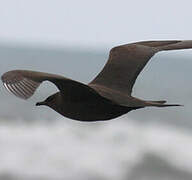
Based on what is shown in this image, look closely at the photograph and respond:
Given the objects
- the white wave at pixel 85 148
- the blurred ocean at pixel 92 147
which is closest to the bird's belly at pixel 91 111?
the blurred ocean at pixel 92 147

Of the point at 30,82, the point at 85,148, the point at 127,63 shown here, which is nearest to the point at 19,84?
the point at 30,82

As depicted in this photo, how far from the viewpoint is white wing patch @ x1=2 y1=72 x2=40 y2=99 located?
4236 mm

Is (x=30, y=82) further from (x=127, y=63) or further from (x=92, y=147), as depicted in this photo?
(x=92, y=147)

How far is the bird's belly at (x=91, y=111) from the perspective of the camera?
176 inches

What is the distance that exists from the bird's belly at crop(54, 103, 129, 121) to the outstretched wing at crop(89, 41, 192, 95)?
0.32 meters

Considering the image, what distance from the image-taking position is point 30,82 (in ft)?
14.3

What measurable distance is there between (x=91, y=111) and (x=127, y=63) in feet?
4.25

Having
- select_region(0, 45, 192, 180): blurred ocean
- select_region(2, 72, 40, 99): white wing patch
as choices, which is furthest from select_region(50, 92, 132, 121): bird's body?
select_region(0, 45, 192, 180): blurred ocean

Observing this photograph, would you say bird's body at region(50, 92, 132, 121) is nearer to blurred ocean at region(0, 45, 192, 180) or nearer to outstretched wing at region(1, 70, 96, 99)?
outstretched wing at region(1, 70, 96, 99)

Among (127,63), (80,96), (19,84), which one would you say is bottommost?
(127,63)

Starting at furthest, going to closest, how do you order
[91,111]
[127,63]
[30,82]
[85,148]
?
[85,148], [127,63], [91,111], [30,82]

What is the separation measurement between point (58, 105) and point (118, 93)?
0.41 meters

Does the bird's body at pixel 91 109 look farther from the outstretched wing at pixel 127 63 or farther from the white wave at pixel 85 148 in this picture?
the white wave at pixel 85 148

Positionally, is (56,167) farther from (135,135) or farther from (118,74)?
(118,74)
